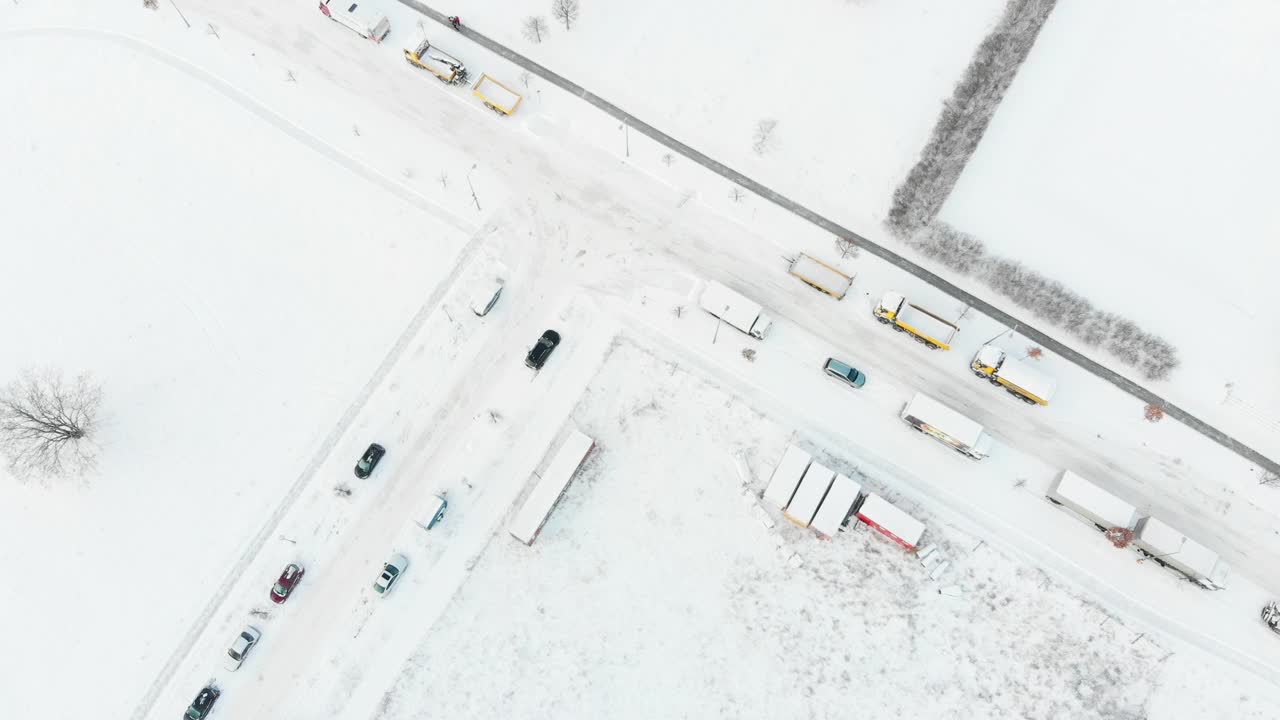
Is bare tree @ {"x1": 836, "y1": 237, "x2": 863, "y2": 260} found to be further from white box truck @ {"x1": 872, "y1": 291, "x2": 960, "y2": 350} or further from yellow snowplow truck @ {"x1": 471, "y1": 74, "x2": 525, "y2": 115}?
yellow snowplow truck @ {"x1": 471, "y1": 74, "x2": 525, "y2": 115}

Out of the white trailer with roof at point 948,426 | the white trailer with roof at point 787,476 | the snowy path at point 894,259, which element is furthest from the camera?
the snowy path at point 894,259

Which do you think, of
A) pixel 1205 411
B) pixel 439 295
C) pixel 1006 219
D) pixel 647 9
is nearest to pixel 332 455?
pixel 439 295

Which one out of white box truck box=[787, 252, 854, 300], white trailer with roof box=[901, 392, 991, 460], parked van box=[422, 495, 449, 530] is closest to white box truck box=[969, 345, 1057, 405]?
white trailer with roof box=[901, 392, 991, 460]

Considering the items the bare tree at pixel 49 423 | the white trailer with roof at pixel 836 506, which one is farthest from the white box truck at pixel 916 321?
the bare tree at pixel 49 423

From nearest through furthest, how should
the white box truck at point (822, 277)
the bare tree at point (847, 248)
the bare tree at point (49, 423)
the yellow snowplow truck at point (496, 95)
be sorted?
1. the bare tree at point (49, 423)
2. the white box truck at point (822, 277)
3. the bare tree at point (847, 248)
4. the yellow snowplow truck at point (496, 95)

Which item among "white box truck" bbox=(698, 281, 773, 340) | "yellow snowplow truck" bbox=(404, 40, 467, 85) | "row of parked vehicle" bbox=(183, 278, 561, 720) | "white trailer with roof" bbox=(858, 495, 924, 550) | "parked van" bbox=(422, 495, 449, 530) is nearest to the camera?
"row of parked vehicle" bbox=(183, 278, 561, 720)

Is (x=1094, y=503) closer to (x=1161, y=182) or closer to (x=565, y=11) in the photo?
(x=1161, y=182)

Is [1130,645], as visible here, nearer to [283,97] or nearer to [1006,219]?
[1006,219]

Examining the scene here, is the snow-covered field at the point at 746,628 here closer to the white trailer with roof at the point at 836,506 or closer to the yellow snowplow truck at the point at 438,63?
the white trailer with roof at the point at 836,506
